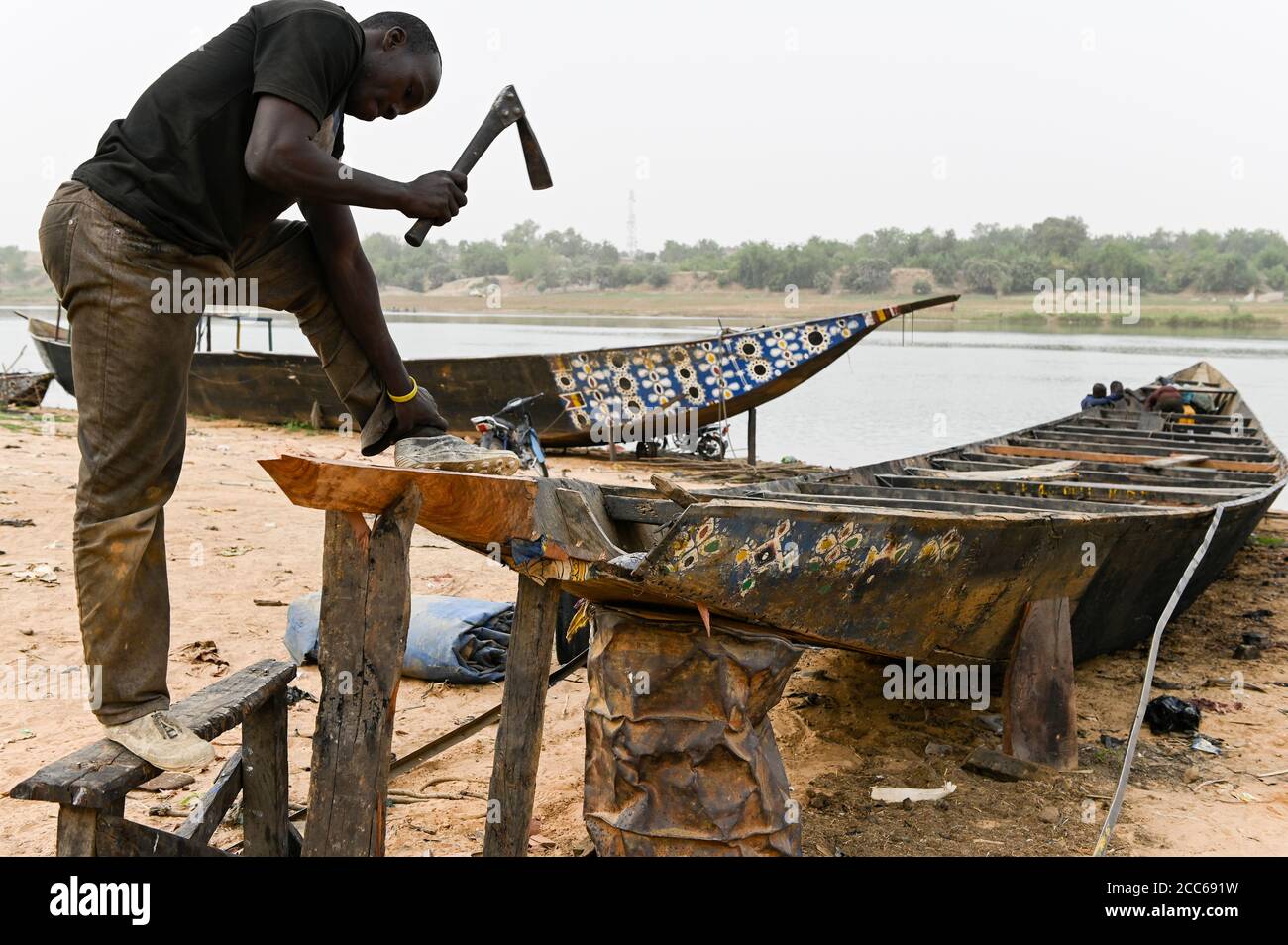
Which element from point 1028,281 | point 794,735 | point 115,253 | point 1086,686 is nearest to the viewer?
point 115,253

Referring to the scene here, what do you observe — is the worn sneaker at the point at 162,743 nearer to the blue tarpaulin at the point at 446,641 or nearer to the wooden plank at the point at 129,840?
the wooden plank at the point at 129,840

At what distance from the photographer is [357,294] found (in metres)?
2.78

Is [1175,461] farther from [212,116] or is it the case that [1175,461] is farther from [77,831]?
[77,831]

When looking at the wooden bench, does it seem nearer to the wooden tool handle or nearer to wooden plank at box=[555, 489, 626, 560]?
wooden plank at box=[555, 489, 626, 560]

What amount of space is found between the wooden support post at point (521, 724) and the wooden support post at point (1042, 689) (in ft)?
5.88

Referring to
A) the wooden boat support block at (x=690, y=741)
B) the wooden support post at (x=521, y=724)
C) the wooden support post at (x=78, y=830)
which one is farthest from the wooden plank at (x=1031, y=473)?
the wooden support post at (x=78, y=830)

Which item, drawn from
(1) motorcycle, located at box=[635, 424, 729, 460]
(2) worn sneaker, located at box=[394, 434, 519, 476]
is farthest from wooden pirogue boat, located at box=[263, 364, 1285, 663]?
(1) motorcycle, located at box=[635, 424, 729, 460]

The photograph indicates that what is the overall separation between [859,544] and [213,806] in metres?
1.77

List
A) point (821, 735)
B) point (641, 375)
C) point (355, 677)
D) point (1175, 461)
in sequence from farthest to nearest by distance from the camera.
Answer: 1. point (641, 375)
2. point (1175, 461)
3. point (821, 735)
4. point (355, 677)

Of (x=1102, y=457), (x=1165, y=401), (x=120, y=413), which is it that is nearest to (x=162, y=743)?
(x=120, y=413)

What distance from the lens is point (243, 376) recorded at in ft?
46.8

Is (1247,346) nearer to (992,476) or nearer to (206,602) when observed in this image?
(992,476)
